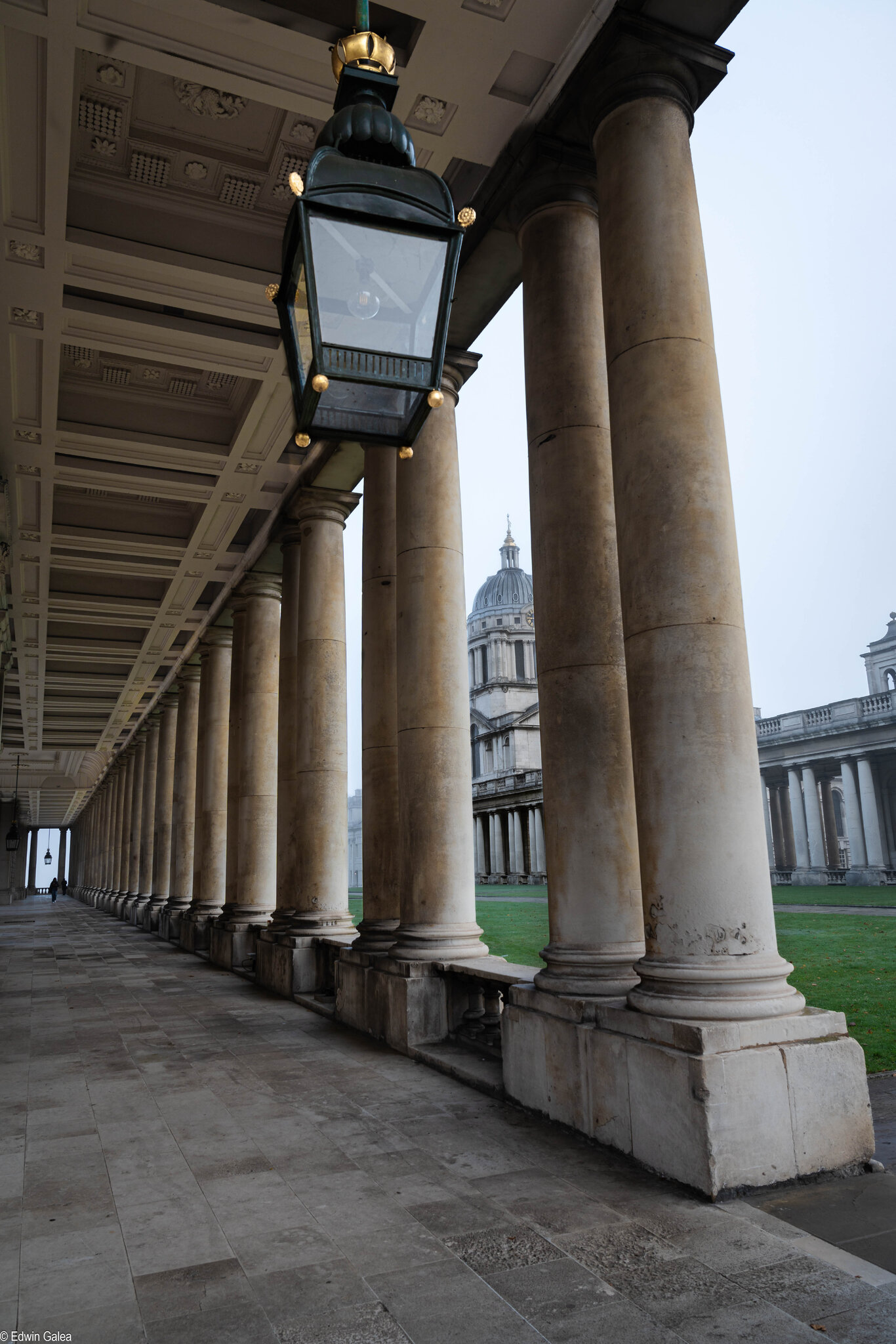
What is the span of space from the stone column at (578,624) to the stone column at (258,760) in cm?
2147

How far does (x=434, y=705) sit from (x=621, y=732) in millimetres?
5560

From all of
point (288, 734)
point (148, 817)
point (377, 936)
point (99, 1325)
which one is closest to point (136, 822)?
point (148, 817)

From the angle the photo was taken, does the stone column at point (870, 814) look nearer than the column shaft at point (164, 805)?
No

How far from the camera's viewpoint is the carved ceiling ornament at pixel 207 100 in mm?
16203

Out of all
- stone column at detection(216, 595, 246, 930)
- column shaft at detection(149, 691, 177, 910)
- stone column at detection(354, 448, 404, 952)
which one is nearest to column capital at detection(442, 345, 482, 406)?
stone column at detection(354, 448, 404, 952)

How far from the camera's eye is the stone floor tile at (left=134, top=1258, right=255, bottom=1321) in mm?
6719

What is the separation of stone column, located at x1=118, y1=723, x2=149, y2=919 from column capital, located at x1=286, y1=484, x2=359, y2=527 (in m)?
44.8

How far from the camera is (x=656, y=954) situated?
10.1 meters

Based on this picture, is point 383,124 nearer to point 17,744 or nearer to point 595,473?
→ point 595,473

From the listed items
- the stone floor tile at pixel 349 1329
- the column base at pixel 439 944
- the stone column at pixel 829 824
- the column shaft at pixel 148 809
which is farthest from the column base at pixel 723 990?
the stone column at pixel 829 824

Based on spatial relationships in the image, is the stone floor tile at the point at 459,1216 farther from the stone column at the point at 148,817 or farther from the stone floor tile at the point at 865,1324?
the stone column at the point at 148,817

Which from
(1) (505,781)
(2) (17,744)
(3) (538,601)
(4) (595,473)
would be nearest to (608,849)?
(3) (538,601)

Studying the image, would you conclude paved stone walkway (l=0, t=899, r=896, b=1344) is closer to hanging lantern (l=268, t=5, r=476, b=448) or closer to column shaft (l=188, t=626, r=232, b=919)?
hanging lantern (l=268, t=5, r=476, b=448)

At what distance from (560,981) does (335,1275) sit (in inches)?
200
